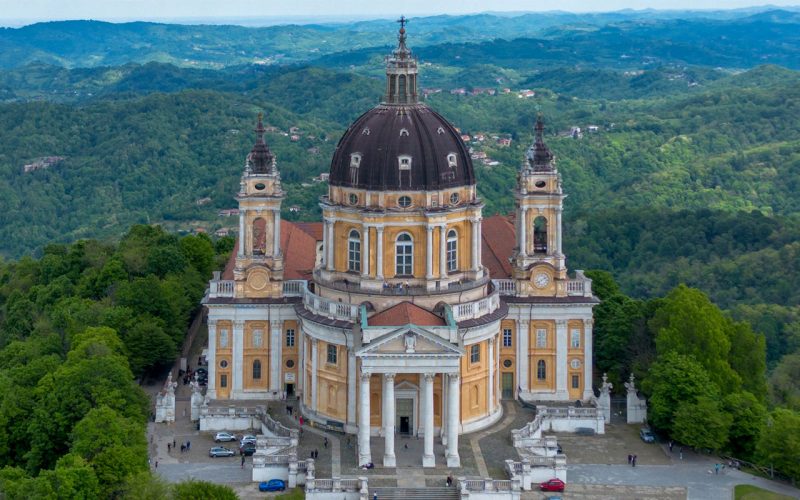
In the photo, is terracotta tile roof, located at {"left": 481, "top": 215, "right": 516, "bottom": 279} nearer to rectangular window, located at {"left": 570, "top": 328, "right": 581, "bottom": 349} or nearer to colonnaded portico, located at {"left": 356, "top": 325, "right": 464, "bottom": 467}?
rectangular window, located at {"left": 570, "top": 328, "right": 581, "bottom": 349}

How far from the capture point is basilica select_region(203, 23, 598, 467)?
80.0 m

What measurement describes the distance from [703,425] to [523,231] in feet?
57.0

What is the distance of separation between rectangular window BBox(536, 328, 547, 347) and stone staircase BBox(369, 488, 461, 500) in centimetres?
1879

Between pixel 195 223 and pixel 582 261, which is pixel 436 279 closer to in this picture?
pixel 582 261

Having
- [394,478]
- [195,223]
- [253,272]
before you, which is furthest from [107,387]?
[195,223]

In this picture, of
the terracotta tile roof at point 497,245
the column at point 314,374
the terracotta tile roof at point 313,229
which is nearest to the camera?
the column at point 314,374

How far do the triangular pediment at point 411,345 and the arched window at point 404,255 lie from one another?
809 cm

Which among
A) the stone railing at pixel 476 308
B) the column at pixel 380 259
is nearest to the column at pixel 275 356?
the column at pixel 380 259

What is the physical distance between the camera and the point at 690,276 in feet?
497

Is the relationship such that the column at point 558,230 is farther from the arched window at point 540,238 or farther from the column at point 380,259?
the column at point 380,259

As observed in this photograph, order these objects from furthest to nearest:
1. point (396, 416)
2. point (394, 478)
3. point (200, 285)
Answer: point (200, 285)
point (396, 416)
point (394, 478)

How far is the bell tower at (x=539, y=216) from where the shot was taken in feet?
296

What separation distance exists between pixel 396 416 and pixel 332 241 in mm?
11874

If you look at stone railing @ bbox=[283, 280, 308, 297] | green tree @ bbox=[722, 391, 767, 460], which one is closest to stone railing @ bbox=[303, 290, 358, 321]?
stone railing @ bbox=[283, 280, 308, 297]
